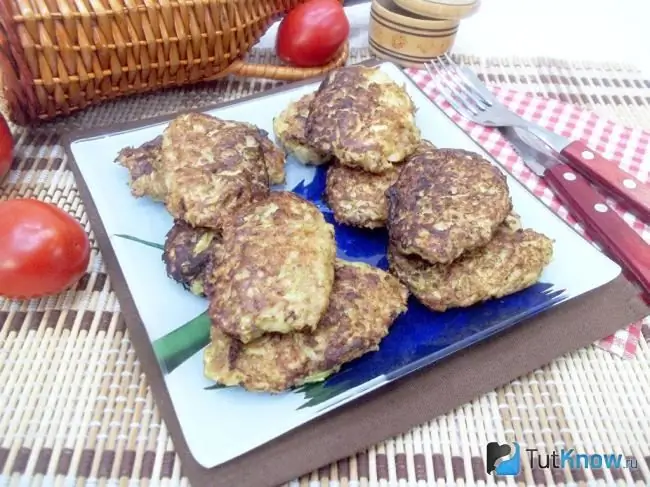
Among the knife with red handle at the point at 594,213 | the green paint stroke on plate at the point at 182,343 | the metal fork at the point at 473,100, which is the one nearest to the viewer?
the green paint stroke on plate at the point at 182,343

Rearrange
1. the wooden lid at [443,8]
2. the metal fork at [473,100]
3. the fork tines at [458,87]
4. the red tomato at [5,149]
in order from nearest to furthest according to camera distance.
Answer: the red tomato at [5,149]
the metal fork at [473,100]
the fork tines at [458,87]
the wooden lid at [443,8]

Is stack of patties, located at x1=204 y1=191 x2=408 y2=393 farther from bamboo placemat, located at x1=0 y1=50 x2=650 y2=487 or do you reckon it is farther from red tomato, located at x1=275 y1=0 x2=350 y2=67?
red tomato, located at x1=275 y1=0 x2=350 y2=67

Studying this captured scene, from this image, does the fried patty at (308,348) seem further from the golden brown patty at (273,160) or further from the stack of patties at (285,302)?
the golden brown patty at (273,160)

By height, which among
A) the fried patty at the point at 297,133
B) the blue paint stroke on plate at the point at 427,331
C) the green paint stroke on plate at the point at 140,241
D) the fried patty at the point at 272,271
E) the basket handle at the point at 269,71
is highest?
the fried patty at the point at 272,271

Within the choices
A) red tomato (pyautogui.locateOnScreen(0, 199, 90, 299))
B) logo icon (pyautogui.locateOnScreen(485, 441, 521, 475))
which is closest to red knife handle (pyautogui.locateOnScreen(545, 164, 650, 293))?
logo icon (pyautogui.locateOnScreen(485, 441, 521, 475))

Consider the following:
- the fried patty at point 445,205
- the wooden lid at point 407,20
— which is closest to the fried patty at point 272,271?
the fried patty at point 445,205

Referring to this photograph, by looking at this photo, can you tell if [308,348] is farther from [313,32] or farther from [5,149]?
[313,32]
